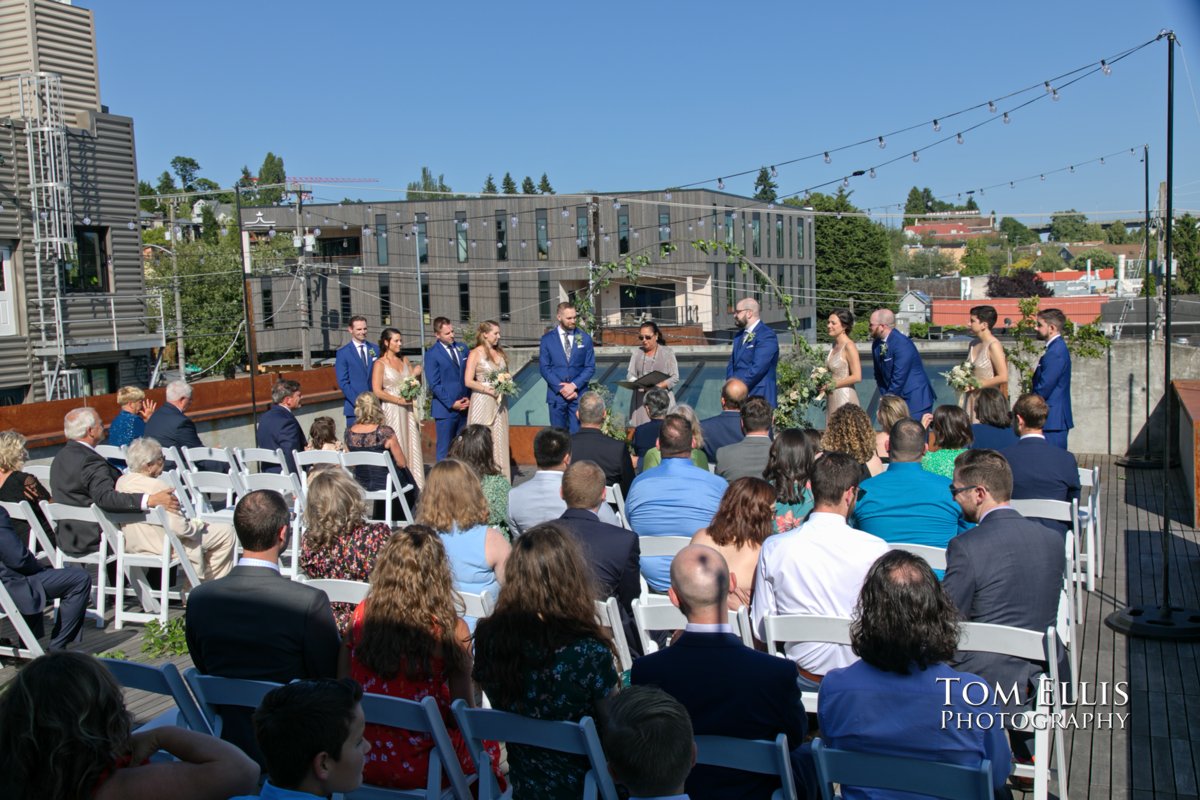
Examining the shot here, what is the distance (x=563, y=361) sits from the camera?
10.1 metres

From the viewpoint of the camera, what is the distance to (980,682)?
288cm

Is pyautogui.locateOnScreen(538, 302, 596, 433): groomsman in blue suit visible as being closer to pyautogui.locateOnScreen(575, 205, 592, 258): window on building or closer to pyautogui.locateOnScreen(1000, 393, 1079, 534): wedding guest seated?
pyautogui.locateOnScreen(1000, 393, 1079, 534): wedding guest seated

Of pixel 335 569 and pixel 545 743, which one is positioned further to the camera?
pixel 335 569

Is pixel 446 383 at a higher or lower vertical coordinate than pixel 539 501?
higher

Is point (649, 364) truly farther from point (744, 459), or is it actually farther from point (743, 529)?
point (743, 529)

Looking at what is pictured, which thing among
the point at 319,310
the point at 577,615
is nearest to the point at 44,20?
the point at 577,615

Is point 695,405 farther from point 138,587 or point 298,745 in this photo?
point 298,745

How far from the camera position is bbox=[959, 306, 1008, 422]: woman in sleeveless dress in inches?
353

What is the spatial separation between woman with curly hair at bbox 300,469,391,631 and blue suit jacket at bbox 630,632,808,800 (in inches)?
67.2

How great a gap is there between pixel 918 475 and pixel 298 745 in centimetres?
338

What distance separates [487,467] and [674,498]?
117cm

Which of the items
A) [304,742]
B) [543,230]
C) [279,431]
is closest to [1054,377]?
[279,431]

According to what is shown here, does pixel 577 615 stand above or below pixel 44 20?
below

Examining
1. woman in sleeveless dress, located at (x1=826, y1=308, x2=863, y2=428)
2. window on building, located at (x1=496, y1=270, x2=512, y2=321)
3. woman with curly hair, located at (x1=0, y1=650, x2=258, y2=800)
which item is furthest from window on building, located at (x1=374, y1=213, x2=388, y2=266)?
woman with curly hair, located at (x1=0, y1=650, x2=258, y2=800)
